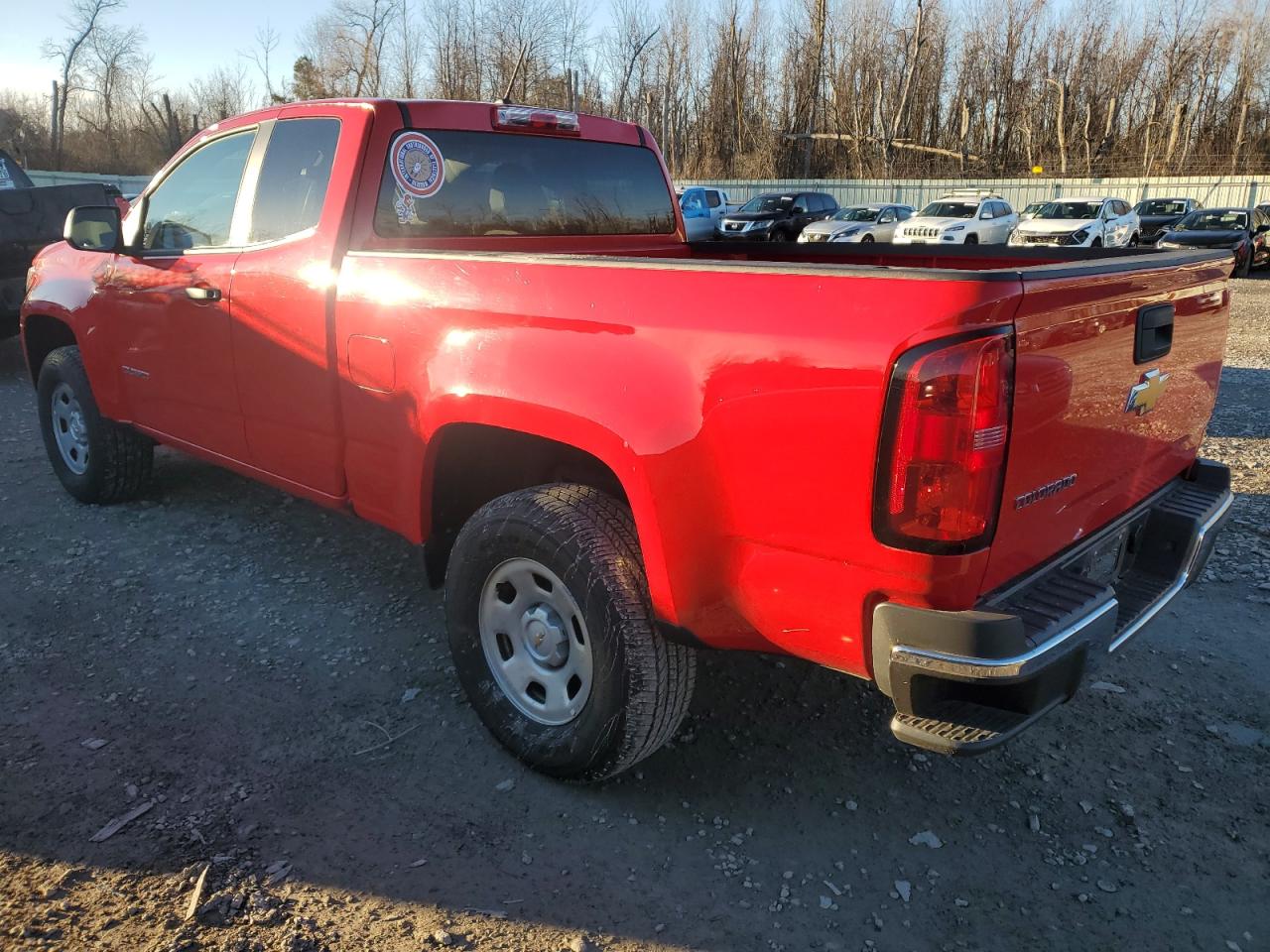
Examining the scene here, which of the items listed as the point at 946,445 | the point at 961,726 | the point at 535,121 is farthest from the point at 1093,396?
the point at 535,121

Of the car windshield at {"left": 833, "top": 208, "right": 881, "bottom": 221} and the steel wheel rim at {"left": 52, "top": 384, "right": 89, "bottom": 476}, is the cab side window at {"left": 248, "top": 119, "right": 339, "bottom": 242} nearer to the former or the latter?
the steel wheel rim at {"left": 52, "top": 384, "right": 89, "bottom": 476}

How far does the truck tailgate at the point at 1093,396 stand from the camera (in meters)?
2.01

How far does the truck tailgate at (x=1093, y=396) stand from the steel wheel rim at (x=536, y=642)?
46.4 inches

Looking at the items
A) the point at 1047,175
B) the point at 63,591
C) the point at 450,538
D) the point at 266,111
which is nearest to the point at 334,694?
the point at 450,538

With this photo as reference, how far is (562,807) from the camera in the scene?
2.76m

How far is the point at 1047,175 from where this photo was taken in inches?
1620

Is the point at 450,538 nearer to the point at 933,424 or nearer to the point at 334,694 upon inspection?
the point at 334,694

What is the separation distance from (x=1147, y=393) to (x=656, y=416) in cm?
135

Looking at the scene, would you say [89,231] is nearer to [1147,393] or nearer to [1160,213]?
[1147,393]

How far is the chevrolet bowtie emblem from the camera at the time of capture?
2439mm

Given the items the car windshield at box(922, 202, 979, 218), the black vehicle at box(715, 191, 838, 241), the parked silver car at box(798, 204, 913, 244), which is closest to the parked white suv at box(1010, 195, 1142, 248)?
the car windshield at box(922, 202, 979, 218)

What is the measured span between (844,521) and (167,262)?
339 centimetres

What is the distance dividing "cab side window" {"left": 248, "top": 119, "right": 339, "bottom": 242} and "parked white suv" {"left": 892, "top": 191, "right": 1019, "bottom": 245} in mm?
19903

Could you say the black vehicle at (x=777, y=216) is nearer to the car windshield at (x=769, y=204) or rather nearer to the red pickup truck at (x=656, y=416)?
the car windshield at (x=769, y=204)
